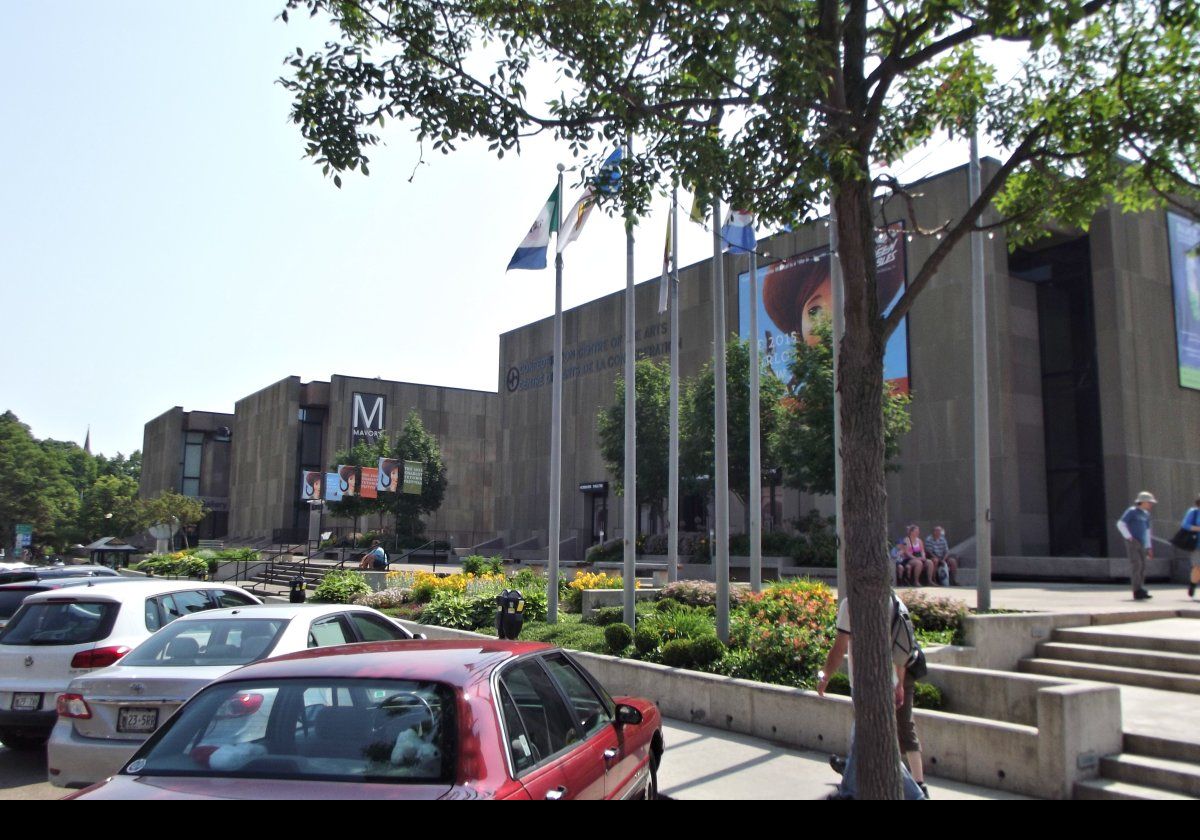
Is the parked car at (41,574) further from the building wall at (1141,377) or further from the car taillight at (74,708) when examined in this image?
the building wall at (1141,377)

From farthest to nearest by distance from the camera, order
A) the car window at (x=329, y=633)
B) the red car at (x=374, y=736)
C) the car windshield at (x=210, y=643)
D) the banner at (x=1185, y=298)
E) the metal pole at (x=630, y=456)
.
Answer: the banner at (x=1185, y=298) < the metal pole at (x=630, y=456) < the car window at (x=329, y=633) < the car windshield at (x=210, y=643) < the red car at (x=374, y=736)

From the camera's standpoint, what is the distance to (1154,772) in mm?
6973

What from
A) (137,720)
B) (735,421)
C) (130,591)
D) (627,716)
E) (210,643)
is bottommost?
(137,720)

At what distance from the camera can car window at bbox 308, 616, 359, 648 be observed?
8.12 meters

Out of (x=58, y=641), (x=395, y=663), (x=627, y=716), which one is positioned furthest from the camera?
(x=58, y=641)

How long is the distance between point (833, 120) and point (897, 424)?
20802 millimetres

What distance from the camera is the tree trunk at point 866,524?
15.8 feet

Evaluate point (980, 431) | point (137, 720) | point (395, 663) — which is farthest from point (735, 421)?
point (395, 663)

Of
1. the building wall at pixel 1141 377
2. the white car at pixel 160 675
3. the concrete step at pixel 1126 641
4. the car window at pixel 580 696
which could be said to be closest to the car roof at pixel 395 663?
the car window at pixel 580 696

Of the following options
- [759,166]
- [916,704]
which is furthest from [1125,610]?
[759,166]

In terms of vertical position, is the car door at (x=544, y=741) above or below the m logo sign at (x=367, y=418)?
below

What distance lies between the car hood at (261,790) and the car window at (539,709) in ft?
2.48

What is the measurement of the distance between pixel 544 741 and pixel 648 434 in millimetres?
30926

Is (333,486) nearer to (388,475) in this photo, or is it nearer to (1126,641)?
(388,475)
